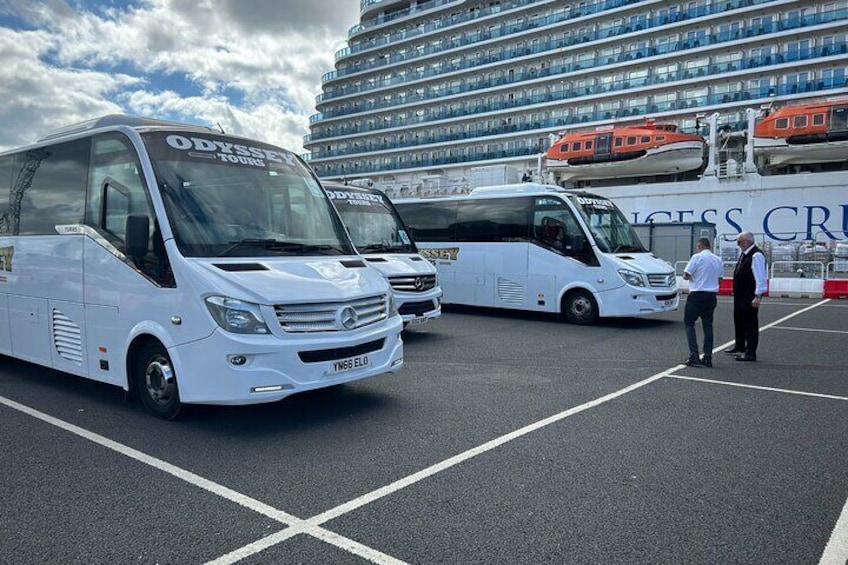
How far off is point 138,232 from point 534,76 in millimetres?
43234

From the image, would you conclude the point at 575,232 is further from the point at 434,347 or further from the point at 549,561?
the point at 549,561

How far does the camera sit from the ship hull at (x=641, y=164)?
96.3ft

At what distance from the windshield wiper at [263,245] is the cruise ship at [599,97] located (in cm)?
1790

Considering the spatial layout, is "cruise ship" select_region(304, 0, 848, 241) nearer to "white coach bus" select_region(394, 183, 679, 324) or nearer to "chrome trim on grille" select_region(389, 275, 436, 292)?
"white coach bus" select_region(394, 183, 679, 324)

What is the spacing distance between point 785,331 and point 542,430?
7.41 m

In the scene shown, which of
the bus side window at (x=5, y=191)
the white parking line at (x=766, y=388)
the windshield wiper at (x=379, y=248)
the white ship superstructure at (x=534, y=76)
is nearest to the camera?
the white parking line at (x=766, y=388)

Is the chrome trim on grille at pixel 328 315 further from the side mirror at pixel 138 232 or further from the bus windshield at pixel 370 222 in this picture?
the bus windshield at pixel 370 222

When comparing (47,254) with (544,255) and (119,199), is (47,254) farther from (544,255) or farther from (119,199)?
(544,255)

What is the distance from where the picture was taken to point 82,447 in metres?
4.20

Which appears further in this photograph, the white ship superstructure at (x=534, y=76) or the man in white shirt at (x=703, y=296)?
the white ship superstructure at (x=534, y=76)

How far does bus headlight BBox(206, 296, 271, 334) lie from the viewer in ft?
13.8

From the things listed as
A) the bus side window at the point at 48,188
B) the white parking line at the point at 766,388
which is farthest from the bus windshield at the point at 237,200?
the white parking line at the point at 766,388

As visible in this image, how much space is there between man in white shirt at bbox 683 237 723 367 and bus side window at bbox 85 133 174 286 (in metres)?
5.70

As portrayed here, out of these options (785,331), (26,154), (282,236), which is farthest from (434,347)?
(785,331)
